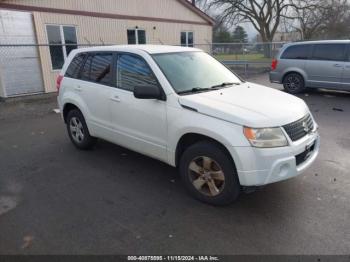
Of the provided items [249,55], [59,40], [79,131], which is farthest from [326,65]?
[249,55]

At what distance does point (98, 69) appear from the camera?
15.3 ft

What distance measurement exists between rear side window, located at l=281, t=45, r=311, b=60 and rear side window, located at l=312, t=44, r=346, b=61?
0.25m

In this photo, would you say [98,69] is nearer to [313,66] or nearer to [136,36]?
[313,66]

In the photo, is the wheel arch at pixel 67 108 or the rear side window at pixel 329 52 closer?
the wheel arch at pixel 67 108

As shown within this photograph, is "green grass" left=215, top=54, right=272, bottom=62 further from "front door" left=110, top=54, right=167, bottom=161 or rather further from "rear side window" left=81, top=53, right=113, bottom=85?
"front door" left=110, top=54, right=167, bottom=161

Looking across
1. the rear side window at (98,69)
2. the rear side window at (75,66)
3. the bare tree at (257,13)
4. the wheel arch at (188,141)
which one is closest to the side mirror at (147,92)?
the wheel arch at (188,141)

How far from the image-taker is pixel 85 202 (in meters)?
3.60

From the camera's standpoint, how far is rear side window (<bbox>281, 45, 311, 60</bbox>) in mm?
9883

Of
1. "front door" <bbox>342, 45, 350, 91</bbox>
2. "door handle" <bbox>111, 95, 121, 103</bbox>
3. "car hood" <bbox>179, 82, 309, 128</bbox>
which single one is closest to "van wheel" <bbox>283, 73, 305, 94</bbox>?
"front door" <bbox>342, 45, 350, 91</bbox>

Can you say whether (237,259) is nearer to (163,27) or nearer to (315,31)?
(163,27)

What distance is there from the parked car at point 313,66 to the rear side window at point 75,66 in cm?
770

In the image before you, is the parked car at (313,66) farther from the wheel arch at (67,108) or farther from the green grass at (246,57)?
the green grass at (246,57)

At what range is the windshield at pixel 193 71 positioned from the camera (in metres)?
3.76

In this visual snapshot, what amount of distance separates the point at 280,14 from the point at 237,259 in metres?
35.1
